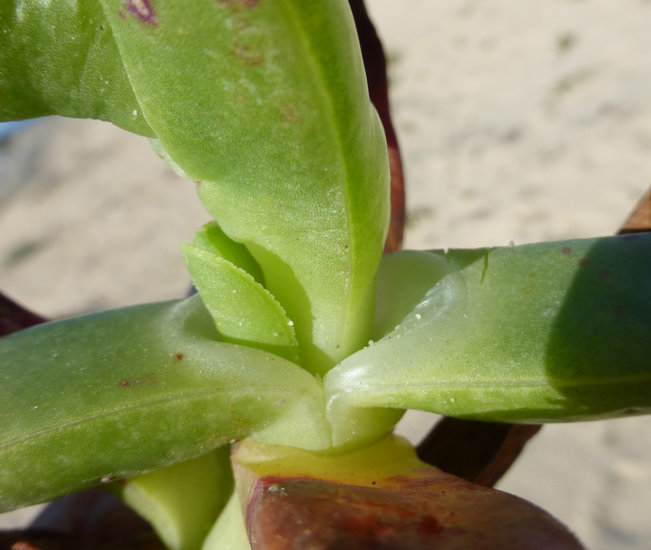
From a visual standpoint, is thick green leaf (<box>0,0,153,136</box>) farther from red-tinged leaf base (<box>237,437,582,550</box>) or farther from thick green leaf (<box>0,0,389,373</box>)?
red-tinged leaf base (<box>237,437,582,550</box>)

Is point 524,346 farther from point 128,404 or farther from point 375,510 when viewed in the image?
point 128,404

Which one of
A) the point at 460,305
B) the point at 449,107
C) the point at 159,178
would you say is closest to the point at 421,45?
the point at 449,107

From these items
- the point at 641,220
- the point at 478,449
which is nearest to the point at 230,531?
the point at 478,449

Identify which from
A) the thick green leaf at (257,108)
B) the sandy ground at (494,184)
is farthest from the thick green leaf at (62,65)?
the sandy ground at (494,184)

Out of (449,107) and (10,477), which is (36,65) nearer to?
(10,477)

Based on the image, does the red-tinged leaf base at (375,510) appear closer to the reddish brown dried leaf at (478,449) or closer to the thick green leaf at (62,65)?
the reddish brown dried leaf at (478,449)
